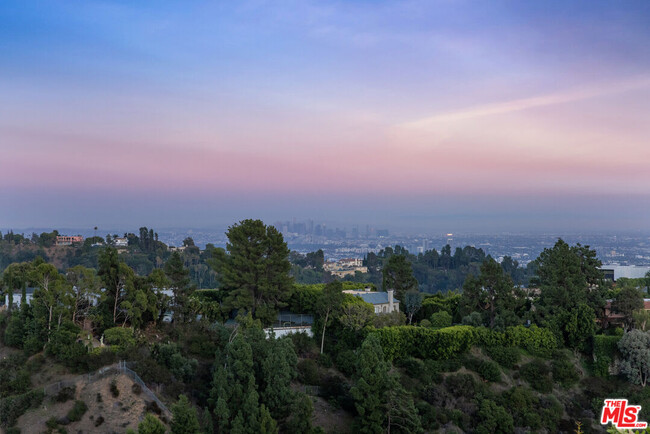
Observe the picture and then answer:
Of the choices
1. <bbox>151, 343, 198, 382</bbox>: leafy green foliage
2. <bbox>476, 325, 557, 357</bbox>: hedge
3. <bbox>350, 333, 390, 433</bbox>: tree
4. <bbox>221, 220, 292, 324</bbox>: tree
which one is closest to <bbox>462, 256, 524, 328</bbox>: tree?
<bbox>476, 325, 557, 357</bbox>: hedge

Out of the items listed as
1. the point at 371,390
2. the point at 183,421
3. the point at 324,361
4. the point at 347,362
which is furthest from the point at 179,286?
the point at 371,390

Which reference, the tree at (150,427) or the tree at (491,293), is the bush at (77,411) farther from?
the tree at (491,293)

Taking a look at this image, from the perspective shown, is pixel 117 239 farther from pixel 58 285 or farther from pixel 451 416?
pixel 451 416

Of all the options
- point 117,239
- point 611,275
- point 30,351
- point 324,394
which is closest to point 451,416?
point 324,394

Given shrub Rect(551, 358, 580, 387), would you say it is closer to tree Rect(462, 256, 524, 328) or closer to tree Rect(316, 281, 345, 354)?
tree Rect(462, 256, 524, 328)

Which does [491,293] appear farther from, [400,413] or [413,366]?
[400,413]

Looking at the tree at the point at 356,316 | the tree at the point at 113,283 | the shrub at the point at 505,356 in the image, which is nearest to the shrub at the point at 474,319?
the shrub at the point at 505,356
